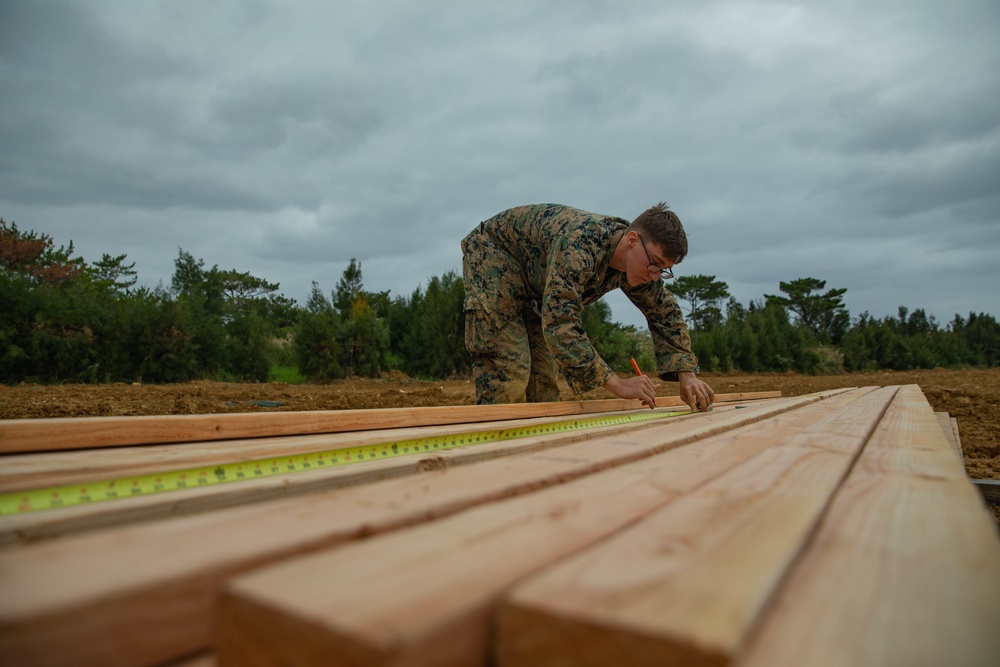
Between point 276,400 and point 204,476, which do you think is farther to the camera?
point 276,400

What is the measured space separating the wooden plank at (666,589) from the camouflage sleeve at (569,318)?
7.14ft

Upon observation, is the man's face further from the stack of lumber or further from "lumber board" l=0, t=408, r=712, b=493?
the stack of lumber

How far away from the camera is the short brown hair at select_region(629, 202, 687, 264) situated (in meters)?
3.09

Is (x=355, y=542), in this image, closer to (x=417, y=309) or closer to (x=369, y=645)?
(x=369, y=645)

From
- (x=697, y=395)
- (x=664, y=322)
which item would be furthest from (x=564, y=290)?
Answer: (x=664, y=322)

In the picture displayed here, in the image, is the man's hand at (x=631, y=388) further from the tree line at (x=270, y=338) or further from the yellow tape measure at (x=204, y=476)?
the tree line at (x=270, y=338)

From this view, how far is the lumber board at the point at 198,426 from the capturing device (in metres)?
1.36

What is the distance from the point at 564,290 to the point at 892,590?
98.3 inches

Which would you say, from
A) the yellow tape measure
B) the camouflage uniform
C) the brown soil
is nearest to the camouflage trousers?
the camouflage uniform

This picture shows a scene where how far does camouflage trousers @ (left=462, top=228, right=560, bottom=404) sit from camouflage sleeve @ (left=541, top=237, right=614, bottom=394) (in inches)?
28.2

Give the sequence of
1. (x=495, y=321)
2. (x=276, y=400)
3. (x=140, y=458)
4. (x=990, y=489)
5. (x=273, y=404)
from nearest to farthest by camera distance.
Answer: (x=140, y=458), (x=990, y=489), (x=495, y=321), (x=273, y=404), (x=276, y=400)

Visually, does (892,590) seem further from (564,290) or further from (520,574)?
(564,290)

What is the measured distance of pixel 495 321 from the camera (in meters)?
3.73

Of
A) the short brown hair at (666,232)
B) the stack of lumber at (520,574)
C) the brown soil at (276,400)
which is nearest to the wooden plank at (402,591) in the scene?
the stack of lumber at (520,574)
